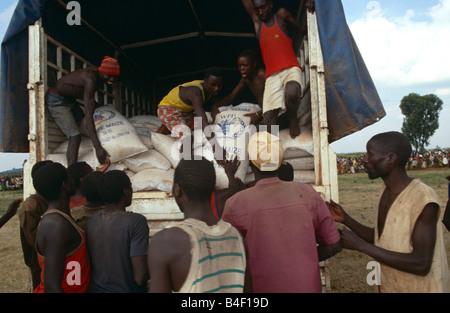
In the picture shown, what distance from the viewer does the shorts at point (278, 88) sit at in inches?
107

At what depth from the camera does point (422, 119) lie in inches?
1439

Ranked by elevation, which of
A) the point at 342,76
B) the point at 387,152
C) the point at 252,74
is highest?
the point at 252,74

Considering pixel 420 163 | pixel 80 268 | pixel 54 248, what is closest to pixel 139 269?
pixel 80 268

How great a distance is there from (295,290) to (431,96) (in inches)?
1661

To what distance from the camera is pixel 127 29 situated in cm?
430

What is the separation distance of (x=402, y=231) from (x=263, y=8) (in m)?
2.03

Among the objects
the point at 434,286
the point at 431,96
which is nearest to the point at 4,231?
the point at 434,286

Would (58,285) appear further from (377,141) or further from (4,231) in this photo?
(4,231)

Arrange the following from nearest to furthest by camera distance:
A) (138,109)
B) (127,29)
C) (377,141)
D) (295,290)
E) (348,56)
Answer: (295,290) → (377,141) → (348,56) → (127,29) → (138,109)

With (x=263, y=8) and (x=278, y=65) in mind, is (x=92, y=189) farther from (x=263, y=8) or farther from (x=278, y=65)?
(x=263, y=8)

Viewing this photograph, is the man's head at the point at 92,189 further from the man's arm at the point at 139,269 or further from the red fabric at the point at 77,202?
the man's arm at the point at 139,269

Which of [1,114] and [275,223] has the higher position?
[1,114]

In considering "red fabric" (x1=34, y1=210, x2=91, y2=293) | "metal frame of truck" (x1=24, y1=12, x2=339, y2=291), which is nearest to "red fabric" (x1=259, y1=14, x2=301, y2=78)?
"metal frame of truck" (x1=24, y1=12, x2=339, y2=291)
